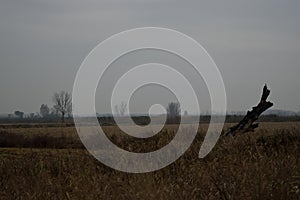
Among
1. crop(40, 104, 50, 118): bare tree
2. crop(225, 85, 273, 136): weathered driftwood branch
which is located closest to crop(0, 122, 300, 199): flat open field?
crop(225, 85, 273, 136): weathered driftwood branch

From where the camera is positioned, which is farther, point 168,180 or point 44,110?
point 44,110

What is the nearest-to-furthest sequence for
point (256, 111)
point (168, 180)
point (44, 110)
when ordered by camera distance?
point (168, 180)
point (256, 111)
point (44, 110)

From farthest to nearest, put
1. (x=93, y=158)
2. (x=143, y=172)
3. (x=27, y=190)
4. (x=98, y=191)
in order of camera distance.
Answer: (x=93, y=158)
(x=143, y=172)
(x=27, y=190)
(x=98, y=191)

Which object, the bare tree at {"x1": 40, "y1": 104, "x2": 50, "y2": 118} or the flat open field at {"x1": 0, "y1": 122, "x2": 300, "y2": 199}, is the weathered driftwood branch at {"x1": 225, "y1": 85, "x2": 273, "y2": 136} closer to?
the flat open field at {"x1": 0, "y1": 122, "x2": 300, "y2": 199}

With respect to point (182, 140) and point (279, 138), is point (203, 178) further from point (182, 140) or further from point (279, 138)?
point (279, 138)

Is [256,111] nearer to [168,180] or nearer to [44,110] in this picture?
[168,180]

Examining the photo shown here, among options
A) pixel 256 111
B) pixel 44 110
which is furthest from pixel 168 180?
pixel 44 110

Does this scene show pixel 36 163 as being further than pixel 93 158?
No

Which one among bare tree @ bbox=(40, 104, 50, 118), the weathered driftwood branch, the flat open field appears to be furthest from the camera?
bare tree @ bbox=(40, 104, 50, 118)

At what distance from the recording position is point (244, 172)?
6.46m

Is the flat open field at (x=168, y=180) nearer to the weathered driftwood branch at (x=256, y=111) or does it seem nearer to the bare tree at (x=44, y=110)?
the weathered driftwood branch at (x=256, y=111)

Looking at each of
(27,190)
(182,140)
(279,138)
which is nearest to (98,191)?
(27,190)

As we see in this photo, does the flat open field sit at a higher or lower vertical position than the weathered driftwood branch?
lower

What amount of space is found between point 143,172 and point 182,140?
123 inches
